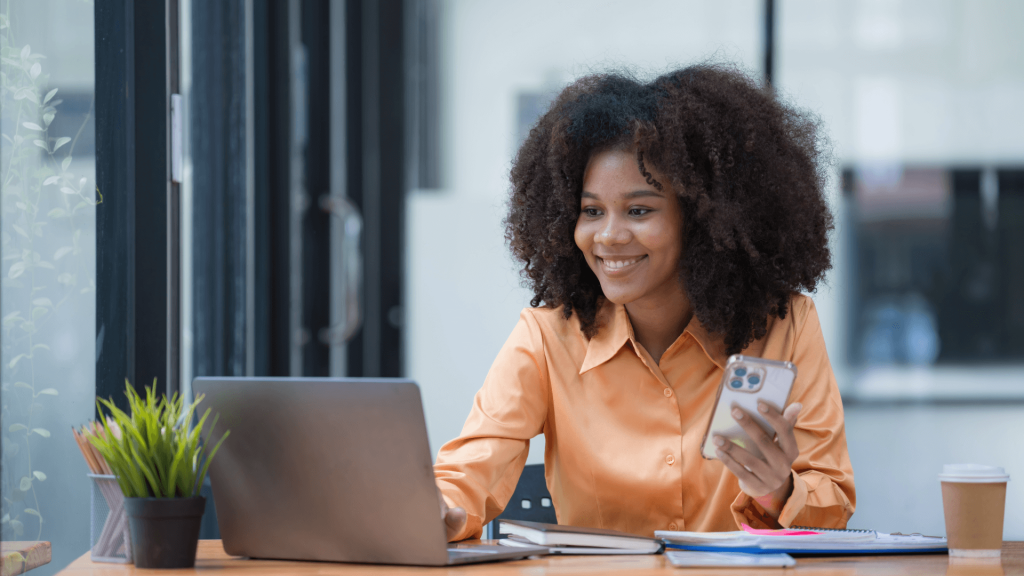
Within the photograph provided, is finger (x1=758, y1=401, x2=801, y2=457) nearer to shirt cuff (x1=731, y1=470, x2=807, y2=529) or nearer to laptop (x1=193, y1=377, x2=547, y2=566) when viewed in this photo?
shirt cuff (x1=731, y1=470, x2=807, y2=529)

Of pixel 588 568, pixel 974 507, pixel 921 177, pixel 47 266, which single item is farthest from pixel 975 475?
pixel 921 177

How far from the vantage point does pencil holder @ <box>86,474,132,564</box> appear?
3.67ft

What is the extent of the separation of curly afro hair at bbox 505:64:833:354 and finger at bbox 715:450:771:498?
0.37 meters

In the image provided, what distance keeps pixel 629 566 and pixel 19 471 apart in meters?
0.82

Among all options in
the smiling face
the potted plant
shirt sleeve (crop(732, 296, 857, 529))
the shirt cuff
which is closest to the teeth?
the smiling face

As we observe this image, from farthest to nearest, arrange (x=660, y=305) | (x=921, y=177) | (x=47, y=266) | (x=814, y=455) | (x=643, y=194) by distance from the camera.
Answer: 1. (x=921, y=177)
2. (x=660, y=305)
3. (x=643, y=194)
4. (x=814, y=455)
5. (x=47, y=266)

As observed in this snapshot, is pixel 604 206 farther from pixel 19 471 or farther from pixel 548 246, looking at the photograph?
pixel 19 471

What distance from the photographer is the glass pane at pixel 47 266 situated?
1.22 m

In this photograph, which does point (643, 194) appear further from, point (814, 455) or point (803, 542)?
point (803, 542)

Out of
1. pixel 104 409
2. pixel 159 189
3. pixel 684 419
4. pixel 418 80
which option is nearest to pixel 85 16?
pixel 159 189

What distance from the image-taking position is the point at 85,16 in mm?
1503

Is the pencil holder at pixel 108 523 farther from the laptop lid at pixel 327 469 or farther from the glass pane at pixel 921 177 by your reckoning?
the glass pane at pixel 921 177

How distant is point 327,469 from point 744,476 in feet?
1.82

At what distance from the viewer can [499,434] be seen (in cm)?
153
